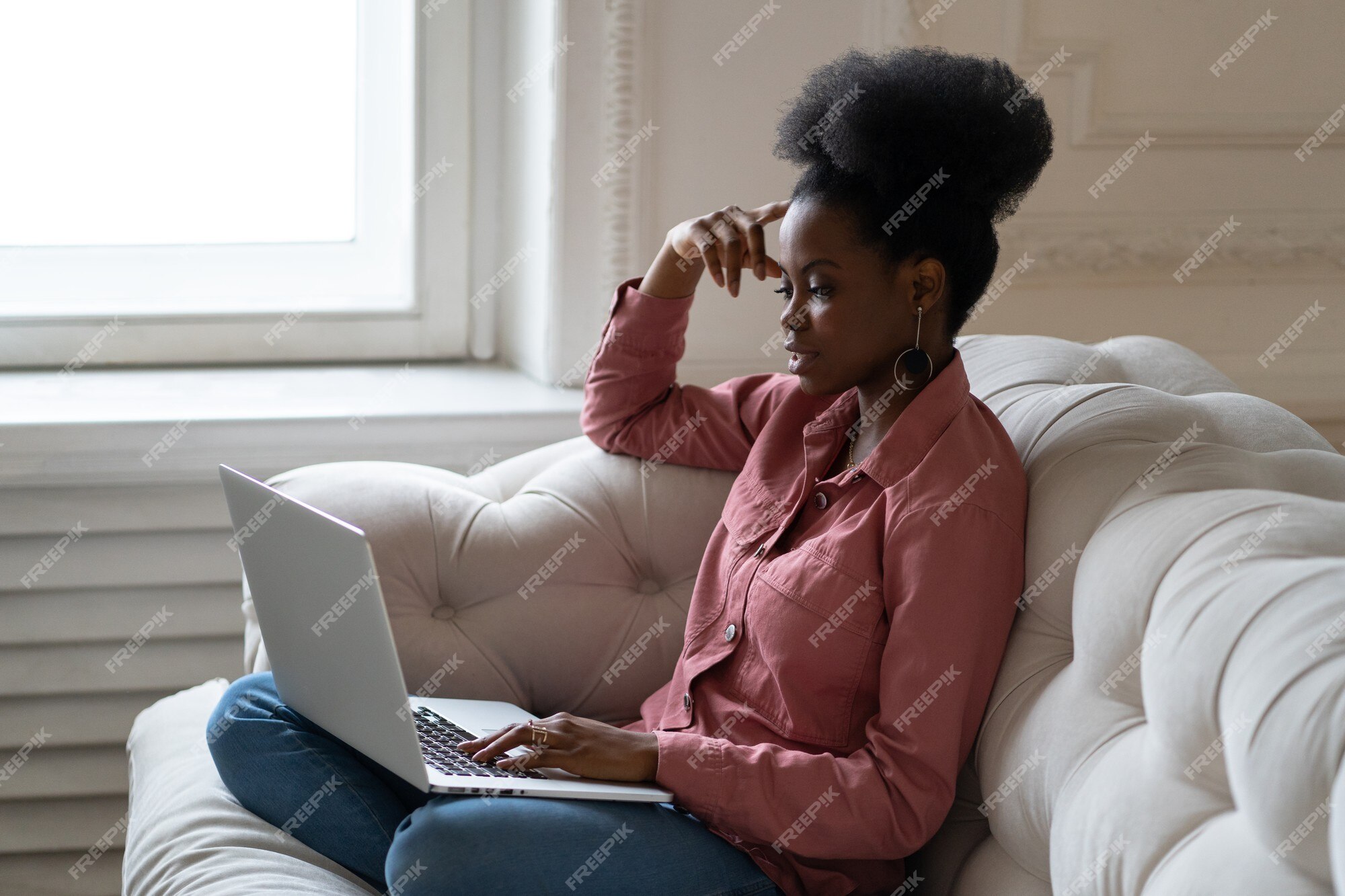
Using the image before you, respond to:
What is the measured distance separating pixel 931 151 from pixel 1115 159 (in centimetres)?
90

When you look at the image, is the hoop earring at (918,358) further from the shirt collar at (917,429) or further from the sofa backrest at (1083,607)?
the sofa backrest at (1083,607)

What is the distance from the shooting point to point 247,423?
1.70 m

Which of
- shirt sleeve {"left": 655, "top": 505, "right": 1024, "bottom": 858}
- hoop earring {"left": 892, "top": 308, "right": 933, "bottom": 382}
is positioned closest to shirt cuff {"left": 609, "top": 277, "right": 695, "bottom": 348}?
hoop earring {"left": 892, "top": 308, "right": 933, "bottom": 382}

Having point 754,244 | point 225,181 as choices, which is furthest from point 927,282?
point 225,181

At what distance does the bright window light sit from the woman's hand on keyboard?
1.26 m

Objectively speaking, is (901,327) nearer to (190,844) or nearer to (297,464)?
(190,844)

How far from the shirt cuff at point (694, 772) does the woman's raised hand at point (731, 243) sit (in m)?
0.49

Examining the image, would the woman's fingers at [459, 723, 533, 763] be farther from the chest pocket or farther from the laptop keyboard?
the chest pocket

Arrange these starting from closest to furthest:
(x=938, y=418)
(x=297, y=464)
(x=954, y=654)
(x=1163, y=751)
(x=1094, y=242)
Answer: (x=1163, y=751) < (x=954, y=654) < (x=938, y=418) < (x=297, y=464) < (x=1094, y=242)

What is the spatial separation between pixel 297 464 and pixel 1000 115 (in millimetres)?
1113

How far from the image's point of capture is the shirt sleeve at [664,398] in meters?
1.46

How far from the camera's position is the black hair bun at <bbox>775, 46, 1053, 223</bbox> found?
110 centimetres

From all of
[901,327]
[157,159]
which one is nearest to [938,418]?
[901,327]

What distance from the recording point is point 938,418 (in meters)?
1.13
